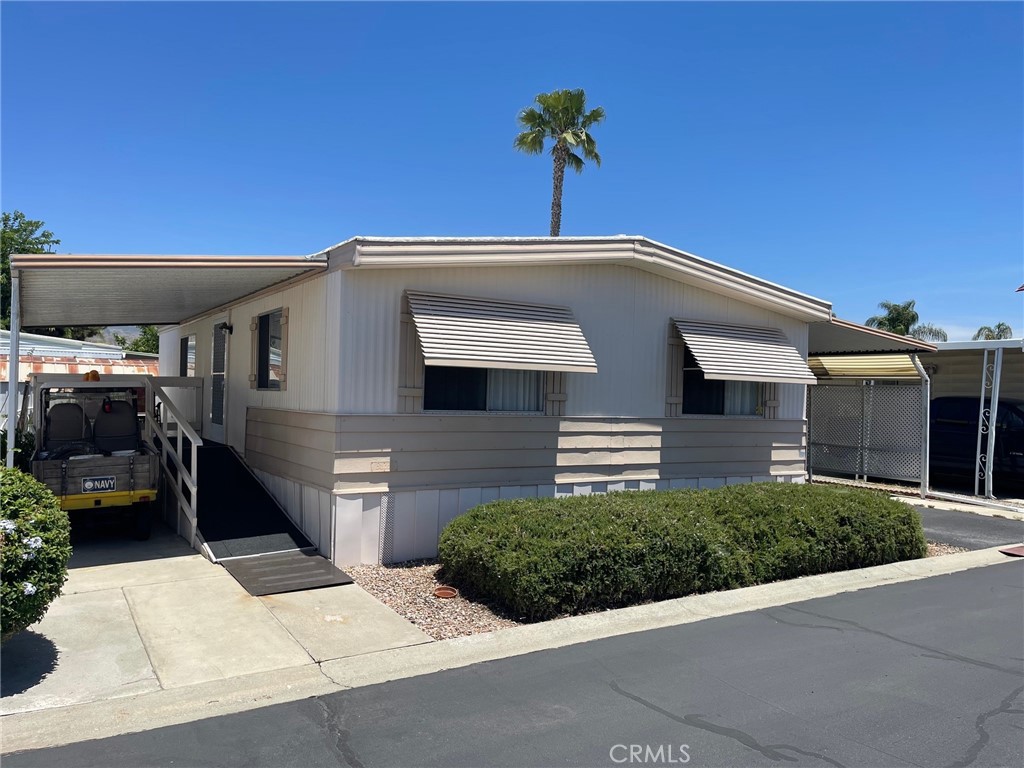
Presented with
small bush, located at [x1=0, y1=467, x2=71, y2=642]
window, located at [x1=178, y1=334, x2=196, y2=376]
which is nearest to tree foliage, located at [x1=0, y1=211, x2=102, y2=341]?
window, located at [x1=178, y1=334, x2=196, y2=376]

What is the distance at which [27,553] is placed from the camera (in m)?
4.50

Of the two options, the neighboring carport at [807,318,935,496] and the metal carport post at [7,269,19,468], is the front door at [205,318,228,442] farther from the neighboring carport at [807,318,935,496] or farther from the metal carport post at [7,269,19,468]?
the neighboring carport at [807,318,935,496]

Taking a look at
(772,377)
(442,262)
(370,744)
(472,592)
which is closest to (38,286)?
(442,262)

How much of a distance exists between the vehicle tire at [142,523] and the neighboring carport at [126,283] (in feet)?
5.52

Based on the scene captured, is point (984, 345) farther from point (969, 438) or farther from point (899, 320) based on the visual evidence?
point (899, 320)

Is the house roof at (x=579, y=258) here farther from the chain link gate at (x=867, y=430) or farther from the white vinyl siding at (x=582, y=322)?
the chain link gate at (x=867, y=430)

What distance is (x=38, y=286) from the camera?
7.65 metres

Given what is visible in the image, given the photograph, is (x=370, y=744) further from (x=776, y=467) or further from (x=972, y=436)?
(x=972, y=436)

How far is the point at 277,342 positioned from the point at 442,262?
2.77 meters

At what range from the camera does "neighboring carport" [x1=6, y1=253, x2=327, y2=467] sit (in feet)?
21.0

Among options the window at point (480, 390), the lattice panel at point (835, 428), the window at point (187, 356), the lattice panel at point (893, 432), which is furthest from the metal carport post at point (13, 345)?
the lattice panel at point (835, 428)

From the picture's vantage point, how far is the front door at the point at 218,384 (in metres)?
11.1

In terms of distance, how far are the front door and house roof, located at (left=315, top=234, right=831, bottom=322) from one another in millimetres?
4293

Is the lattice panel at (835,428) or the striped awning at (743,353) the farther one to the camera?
the lattice panel at (835,428)
